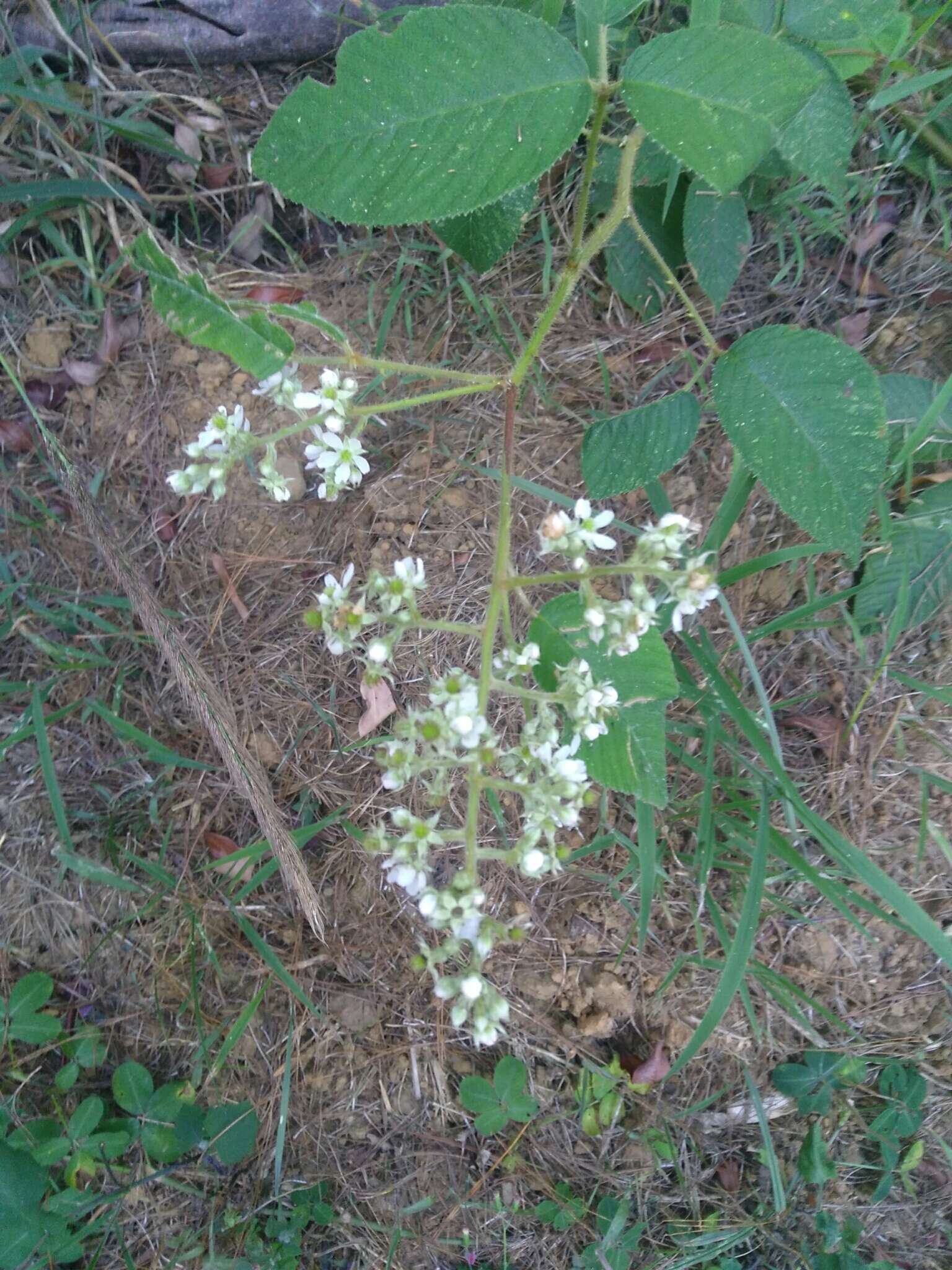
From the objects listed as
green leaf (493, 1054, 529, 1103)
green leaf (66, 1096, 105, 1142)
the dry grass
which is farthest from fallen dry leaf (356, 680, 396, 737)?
green leaf (66, 1096, 105, 1142)

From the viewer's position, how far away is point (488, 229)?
192 cm

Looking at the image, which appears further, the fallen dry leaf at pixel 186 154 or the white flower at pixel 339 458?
the fallen dry leaf at pixel 186 154

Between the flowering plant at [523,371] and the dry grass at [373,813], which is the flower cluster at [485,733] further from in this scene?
the dry grass at [373,813]

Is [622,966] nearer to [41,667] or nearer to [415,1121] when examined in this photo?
[415,1121]

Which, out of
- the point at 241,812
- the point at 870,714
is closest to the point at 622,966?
the point at 870,714

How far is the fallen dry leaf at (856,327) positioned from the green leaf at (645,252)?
48 centimetres

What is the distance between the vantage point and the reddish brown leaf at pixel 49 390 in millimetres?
2615

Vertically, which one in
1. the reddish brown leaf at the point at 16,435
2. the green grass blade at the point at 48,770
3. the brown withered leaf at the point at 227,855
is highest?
the reddish brown leaf at the point at 16,435

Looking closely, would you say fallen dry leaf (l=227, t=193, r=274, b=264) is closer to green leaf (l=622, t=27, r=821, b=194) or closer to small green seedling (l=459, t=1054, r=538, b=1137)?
green leaf (l=622, t=27, r=821, b=194)

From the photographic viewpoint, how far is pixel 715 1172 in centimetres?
256

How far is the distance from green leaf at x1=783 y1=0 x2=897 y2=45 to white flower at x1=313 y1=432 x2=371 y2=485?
47.1 inches

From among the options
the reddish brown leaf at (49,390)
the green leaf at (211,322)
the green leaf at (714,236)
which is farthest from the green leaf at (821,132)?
the reddish brown leaf at (49,390)

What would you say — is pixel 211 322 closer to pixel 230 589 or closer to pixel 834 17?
pixel 230 589

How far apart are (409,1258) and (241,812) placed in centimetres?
136
